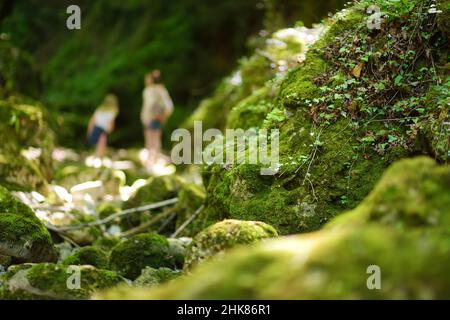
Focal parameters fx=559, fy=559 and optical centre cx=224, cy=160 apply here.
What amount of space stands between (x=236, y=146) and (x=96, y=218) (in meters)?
2.90

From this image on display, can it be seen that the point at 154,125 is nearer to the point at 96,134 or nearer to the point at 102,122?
the point at 102,122

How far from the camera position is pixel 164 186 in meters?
8.73

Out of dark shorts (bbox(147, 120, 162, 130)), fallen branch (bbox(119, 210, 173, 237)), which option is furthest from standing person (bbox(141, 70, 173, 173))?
fallen branch (bbox(119, 210, 173, 237))

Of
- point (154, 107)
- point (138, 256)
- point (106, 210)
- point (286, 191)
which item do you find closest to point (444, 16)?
point (286, 191)

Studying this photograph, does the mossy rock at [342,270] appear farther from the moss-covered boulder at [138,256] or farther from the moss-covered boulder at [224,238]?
the moss-covered boulder at [138,256]

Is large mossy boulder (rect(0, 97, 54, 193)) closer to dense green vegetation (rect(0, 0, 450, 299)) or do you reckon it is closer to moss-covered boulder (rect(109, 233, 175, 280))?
dense green vegetation (rect(0, 0, 450, 299))

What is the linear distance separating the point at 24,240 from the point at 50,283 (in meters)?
1.47

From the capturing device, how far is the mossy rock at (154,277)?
4.73 meters

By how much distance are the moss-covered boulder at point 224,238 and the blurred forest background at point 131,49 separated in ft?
47.0

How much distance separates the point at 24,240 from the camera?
5270 millimetres

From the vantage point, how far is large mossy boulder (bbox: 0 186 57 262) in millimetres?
5211

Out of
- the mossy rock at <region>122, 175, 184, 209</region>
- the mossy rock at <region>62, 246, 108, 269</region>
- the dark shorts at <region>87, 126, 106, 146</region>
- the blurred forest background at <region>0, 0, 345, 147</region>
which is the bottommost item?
the mossy rock at <region>62, 246, 108, 269</region>

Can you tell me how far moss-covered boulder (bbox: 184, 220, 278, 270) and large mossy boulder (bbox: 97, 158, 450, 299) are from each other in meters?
1.14

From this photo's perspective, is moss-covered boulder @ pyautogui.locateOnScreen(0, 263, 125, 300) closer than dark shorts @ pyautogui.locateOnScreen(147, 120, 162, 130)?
Yes
